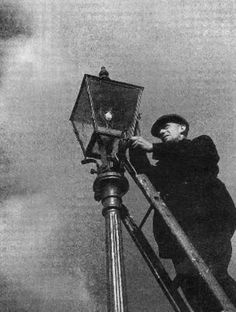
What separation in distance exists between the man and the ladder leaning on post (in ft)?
0.71

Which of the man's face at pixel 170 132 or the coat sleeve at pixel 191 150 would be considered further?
the man's face at pixel 170 132

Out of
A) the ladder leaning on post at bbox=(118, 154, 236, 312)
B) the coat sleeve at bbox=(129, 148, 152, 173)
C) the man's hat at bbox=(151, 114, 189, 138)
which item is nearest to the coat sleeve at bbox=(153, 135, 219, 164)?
the coat sleeve at bbox=(129, 148, 152, 173)

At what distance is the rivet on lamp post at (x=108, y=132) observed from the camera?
4.74 m

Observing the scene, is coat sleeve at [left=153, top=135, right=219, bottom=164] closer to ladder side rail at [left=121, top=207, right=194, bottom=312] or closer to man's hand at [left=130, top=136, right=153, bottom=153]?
man's hand at [left=130, top=136, right=153, bottom=153]

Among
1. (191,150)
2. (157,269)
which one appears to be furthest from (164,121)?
(157,269)

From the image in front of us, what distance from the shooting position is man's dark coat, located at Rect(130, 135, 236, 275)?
5.58m

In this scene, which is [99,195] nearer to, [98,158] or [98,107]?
[98,158]

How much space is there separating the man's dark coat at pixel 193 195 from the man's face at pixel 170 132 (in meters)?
0.62

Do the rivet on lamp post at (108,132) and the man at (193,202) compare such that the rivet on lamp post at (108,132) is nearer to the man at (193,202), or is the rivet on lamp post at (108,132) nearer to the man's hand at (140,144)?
the man's hand at (140,144)

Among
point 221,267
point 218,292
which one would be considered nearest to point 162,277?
point 221,267

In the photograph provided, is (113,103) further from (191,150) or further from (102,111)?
(191,150)

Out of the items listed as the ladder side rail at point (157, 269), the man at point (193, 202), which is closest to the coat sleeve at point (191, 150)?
the man at point (193, 202)

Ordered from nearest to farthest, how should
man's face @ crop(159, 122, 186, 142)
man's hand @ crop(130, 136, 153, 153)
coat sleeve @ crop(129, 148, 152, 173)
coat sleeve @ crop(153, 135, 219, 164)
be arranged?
man's hand @ crop(130, 136, 153, 153)
coat sleeve @ crop(153, 135, 219, 164)
coat sleeve @ crop(129, 148, 152, 173)
man's face @ crop(159, 122, 186, 142)

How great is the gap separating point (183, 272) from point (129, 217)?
83 centimetres
